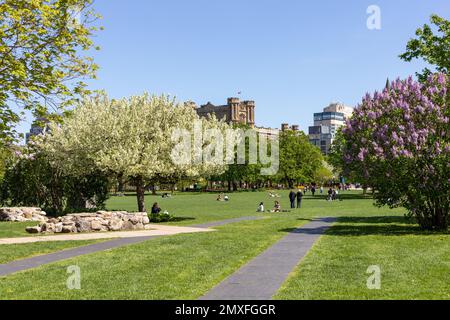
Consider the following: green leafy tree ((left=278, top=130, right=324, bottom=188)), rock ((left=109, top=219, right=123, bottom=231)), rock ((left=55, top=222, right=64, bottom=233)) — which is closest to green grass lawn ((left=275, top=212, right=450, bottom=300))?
rock ((left=109, top=219, right=123, bottom=231))

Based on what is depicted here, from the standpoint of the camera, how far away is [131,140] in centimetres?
3059

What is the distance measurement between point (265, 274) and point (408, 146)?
11274 mm

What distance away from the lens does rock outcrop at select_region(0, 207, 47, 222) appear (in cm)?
3052

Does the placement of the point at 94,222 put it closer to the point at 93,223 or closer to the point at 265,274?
the point at 93,223

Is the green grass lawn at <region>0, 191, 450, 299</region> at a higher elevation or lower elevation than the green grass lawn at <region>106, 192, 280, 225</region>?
higher

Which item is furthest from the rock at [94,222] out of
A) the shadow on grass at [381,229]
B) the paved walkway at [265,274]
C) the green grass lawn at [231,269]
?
the shadow on grass at [381,229]

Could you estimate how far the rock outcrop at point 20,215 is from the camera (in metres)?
30.5

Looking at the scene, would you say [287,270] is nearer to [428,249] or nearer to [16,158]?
[428,249]

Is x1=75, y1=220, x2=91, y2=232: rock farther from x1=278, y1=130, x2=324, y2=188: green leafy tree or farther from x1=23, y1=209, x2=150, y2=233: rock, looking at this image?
x1=278, y1=130, x2=324, y2=188: green leafy tree

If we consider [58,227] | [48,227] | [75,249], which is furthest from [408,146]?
[48,227]

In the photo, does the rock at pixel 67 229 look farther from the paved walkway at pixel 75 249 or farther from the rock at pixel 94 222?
the paved walkway at pixel 75 249

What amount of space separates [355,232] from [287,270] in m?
10.1

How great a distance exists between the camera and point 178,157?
30.4 meters

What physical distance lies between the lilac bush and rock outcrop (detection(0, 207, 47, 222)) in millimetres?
19659
